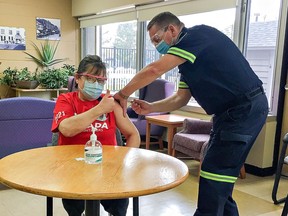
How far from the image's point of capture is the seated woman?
174 centimetres

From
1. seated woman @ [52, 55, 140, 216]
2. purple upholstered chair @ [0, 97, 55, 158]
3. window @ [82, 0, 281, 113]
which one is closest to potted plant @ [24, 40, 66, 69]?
window @ [82, 0, 281, 113]

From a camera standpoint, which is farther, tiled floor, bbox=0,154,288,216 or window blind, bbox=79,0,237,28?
window blind, bbox=79,0,237,28

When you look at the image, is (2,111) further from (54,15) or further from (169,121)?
(54,15)

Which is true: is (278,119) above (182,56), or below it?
below

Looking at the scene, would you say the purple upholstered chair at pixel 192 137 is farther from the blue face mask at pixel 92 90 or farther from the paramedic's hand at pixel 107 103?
the paramedic's hand at pixel 107 103

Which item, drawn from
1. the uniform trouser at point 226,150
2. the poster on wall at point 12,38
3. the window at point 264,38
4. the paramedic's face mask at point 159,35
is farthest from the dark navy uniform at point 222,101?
the poster on wall at point 12,38

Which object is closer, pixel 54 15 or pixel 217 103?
pixel 217 103

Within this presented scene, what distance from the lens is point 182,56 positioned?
1.56 metres

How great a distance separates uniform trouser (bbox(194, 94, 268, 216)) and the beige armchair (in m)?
1.73

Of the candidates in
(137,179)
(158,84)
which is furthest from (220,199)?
(158,84)

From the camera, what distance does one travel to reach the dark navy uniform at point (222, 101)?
5.33 ft

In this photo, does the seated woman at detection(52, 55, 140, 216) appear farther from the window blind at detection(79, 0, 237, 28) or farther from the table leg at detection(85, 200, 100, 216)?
the window blind at detection(79, 0, 237, 28)

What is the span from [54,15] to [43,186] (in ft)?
21.1

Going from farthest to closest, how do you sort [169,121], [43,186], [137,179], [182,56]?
[169,121], [182,56], [137,179], [43,186]
